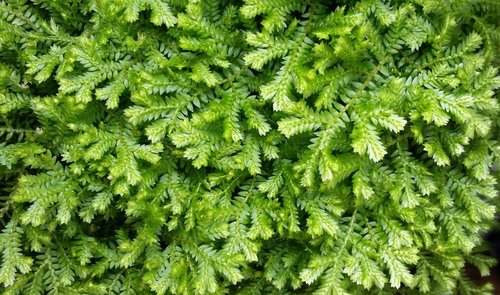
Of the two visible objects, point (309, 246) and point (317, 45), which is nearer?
point (317, 45)

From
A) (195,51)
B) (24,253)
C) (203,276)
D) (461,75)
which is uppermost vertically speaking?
(461,75)

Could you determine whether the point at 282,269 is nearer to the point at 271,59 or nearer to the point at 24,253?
the point at 271,59

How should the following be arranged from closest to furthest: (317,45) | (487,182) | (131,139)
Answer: (317,45) < (131,139) < (487,182)

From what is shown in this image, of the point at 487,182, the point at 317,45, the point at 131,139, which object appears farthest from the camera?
the point at 487,182

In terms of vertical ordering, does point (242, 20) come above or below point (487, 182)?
above

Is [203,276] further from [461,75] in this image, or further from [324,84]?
[461,75]

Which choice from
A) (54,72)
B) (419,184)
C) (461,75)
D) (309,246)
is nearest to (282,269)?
(309,246)
